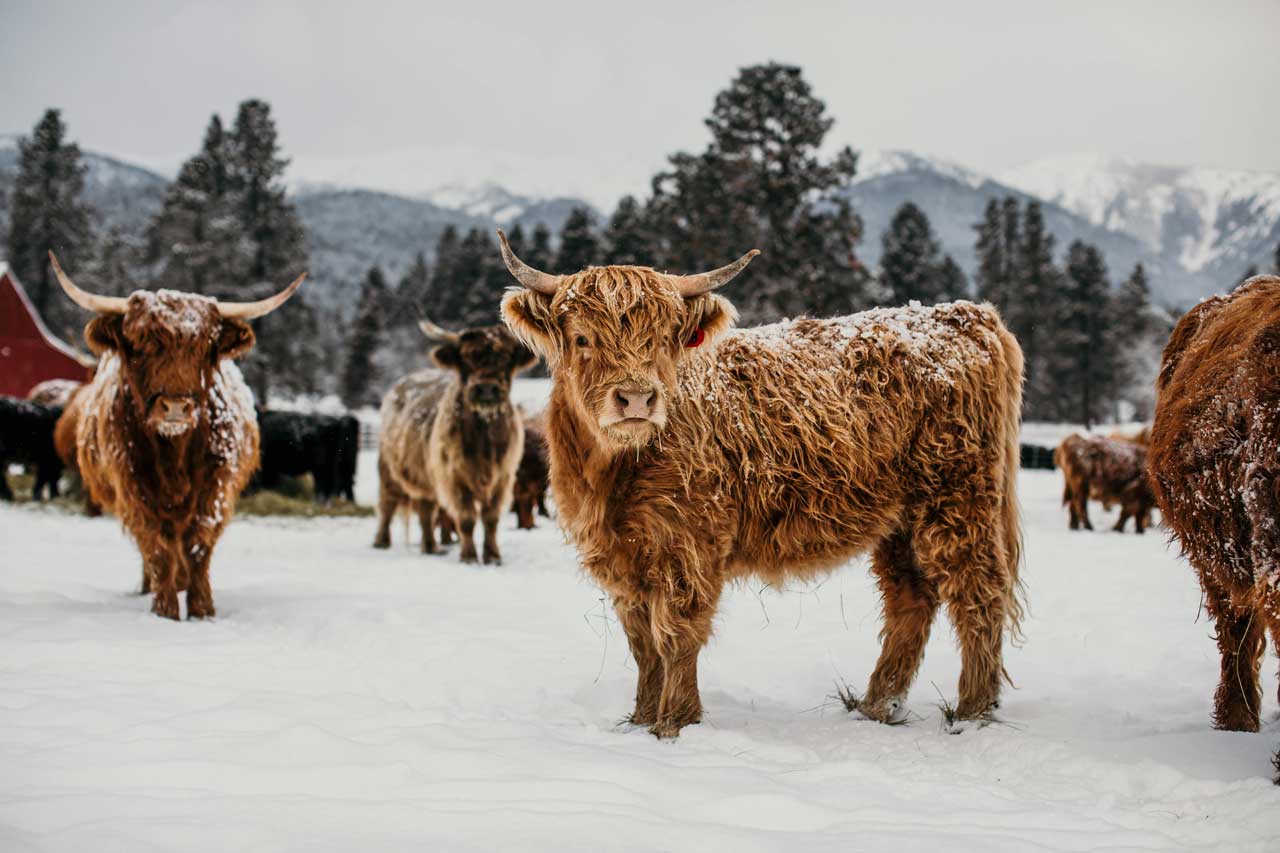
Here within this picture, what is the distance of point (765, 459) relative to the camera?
12.4ft

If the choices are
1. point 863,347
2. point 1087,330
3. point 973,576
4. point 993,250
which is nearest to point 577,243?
point 1087,330

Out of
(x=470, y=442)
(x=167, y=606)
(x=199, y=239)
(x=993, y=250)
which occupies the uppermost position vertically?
(x=993, y=250)

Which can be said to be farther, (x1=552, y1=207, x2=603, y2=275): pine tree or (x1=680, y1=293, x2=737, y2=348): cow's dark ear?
(x1=552, y1=207, x2=603, y2=275): pine tree

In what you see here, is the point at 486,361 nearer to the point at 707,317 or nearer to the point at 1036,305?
the point at 707,317

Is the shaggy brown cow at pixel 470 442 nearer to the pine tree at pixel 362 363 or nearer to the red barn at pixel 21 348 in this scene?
the red barn at pixel 21 348

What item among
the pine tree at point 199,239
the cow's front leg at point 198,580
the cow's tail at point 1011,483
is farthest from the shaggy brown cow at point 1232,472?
the pine tree at point 199,239

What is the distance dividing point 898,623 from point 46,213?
4951 cm

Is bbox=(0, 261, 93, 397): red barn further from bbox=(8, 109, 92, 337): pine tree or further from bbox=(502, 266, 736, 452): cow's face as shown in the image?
bbox=(502, 266, 736, 452): cow's face

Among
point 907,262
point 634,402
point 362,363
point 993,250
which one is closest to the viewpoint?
point 634,402

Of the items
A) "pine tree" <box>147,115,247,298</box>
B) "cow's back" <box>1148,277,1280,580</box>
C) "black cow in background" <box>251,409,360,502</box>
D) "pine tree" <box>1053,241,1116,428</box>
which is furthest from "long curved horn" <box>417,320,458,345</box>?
"pine tree" <box>1053,241,1116,428</box>

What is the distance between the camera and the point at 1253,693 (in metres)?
3.54

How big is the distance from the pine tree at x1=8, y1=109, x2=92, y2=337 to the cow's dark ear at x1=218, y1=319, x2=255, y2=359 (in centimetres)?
4389

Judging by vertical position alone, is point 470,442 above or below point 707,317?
below

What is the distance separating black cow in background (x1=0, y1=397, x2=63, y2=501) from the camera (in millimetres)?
14758
